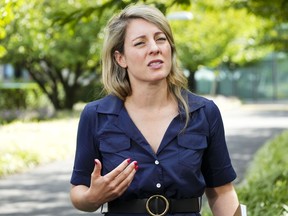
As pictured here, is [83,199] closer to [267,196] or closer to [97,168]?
[97,168]

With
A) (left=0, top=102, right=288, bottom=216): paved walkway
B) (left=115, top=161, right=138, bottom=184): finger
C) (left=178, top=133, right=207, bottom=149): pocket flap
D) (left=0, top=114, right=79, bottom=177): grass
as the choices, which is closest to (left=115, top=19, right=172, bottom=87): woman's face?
(left=178, top=133, right=207, bottom=149): pocket flap

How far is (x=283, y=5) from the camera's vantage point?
916 cm

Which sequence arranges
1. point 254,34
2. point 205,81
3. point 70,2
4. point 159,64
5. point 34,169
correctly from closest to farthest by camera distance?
→ point 159,64, point 34,169, point 70,2, point 254,34, point 205,81

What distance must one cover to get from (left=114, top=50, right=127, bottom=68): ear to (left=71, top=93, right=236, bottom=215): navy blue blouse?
0.14m

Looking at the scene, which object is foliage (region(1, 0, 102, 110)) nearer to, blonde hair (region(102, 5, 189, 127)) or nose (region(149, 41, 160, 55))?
blonde hair (region(102, 5, 189, 127))

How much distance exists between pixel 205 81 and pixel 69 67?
22311mm

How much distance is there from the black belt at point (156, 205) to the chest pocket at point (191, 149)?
146mm

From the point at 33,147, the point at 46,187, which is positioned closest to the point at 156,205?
the point at 46,187

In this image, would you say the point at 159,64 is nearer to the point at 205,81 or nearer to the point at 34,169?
the point at 34,169

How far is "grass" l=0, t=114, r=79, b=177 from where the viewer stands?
1406 centimetres

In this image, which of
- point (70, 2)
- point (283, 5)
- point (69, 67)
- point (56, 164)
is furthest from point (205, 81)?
point (283, 5)

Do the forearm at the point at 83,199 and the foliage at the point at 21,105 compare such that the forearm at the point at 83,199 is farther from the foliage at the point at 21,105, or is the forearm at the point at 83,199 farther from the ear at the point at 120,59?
the foliage at the point at 21,105

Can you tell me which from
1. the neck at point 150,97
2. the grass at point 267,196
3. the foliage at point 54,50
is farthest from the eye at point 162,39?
the foliage at point 54,50

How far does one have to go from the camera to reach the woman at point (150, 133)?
9.68 feet
